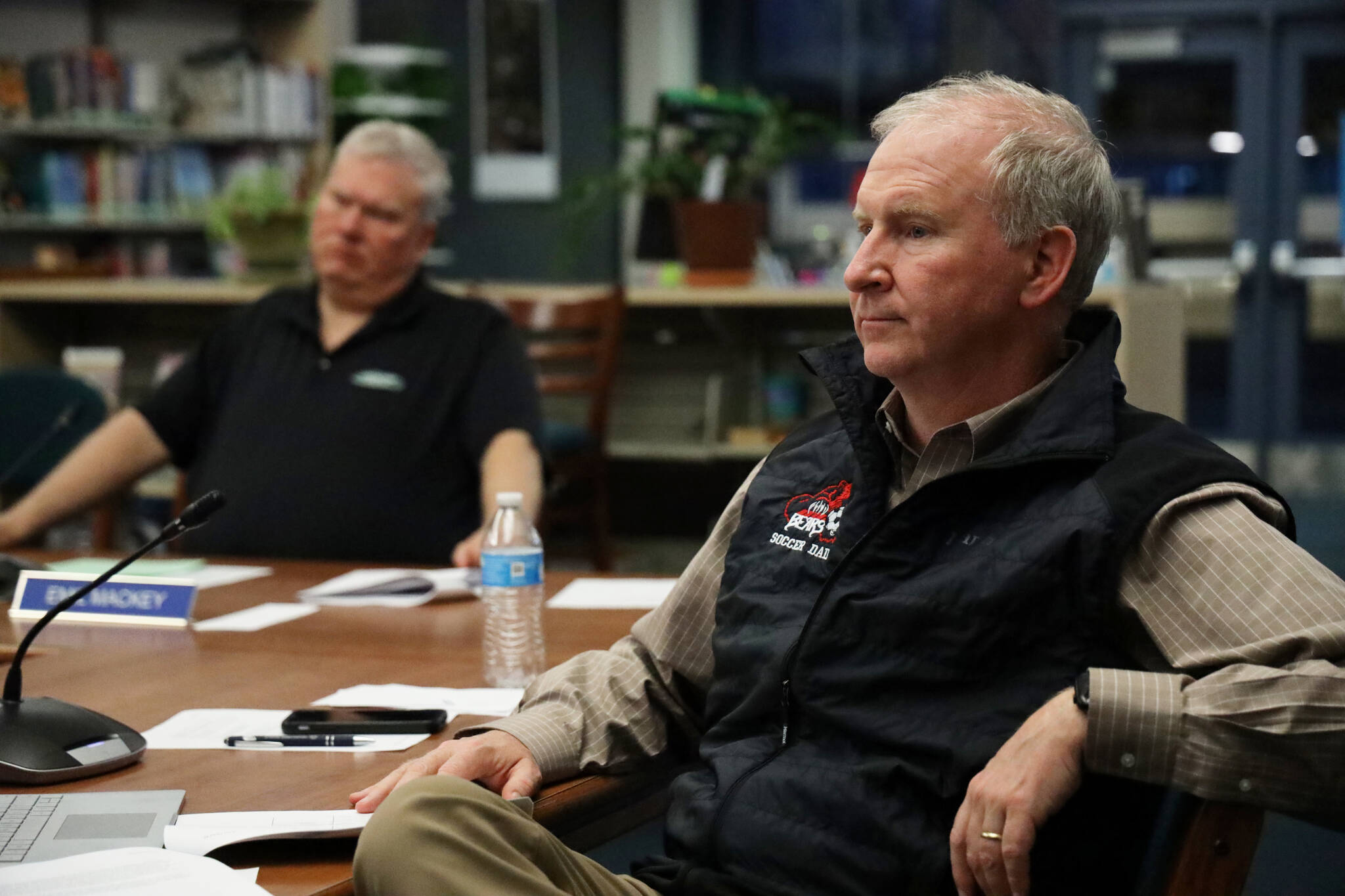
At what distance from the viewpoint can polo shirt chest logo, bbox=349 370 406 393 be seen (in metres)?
2.77

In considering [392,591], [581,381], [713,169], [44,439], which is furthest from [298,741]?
[713,169]

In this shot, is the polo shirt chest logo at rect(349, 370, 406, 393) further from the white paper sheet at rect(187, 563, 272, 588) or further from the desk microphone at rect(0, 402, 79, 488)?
the desk microphone at rect(0, 402, 79, 488)

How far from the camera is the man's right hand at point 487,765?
1282 millimetres

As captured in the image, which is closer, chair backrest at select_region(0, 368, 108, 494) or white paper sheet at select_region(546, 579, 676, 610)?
white paper sheet at select_region(546, 579, 676, 610)

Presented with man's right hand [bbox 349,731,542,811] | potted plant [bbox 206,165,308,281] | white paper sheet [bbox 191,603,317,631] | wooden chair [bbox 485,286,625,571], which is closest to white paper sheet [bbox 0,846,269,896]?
man's right hand [bbox 349,731,542,811]

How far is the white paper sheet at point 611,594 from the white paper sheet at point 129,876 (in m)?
0.93

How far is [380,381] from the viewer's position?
9.10 ft

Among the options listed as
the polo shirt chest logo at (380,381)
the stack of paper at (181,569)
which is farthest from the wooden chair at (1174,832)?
the polo shirt chest logo at (380,381)

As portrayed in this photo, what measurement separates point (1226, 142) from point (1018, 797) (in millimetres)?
7437

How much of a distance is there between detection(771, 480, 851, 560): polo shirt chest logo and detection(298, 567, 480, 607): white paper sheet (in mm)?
785

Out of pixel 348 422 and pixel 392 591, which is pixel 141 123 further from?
pixel 392 591

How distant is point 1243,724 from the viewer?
108cm

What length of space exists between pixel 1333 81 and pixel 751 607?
7.34 metres

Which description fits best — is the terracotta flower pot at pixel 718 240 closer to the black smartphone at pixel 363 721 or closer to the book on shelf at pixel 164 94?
the book on shelf at pixel 164 94
